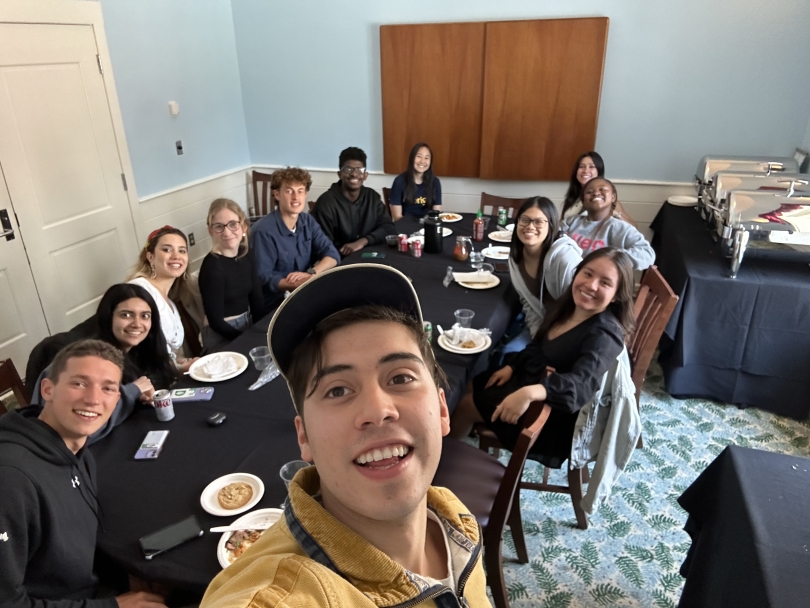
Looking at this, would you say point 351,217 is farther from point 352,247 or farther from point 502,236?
point 502,236

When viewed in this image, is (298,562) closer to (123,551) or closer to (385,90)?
(123,551)

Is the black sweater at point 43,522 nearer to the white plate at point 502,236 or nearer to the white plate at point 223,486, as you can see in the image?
the white plate at point 223,486

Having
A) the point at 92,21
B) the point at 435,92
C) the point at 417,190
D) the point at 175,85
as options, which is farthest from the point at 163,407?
the point at 435,92

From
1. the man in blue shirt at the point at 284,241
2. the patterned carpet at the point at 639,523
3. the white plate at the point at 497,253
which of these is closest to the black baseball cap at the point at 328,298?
the patterned carpet at the point at 639,523

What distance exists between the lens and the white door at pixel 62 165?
3.25 m

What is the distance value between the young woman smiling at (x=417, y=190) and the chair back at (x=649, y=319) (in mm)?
2075

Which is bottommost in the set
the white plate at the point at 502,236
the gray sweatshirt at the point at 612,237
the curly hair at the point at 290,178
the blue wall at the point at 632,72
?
the white plate at the point at 502,236

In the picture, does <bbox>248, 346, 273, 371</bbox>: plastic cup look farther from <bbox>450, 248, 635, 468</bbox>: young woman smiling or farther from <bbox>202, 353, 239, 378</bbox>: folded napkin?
<bbox>450, 248, 635, 468</bbox>: young woman smiling

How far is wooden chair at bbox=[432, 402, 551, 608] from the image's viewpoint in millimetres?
1616

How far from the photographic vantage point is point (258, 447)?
5.39ft

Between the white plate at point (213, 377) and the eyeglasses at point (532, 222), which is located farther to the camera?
the eyeglasses at point (532, 222)

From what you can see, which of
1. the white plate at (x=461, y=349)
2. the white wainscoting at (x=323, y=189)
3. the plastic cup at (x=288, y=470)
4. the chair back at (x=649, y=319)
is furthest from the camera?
the white wainscoting at (x=323, y=189)

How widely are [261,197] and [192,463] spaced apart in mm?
4291

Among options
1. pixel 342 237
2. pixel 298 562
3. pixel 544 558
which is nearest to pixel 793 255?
pixel 544 558
